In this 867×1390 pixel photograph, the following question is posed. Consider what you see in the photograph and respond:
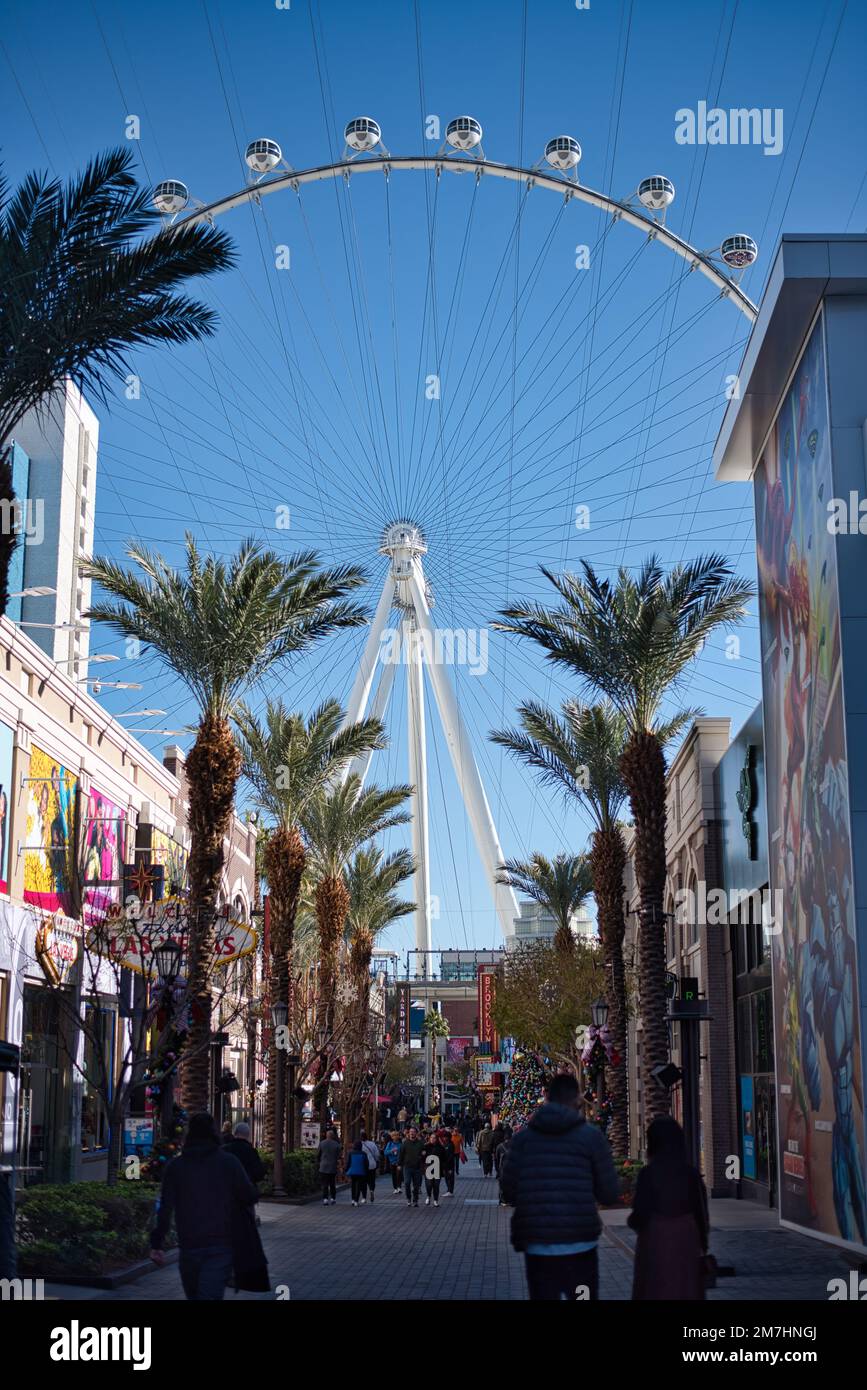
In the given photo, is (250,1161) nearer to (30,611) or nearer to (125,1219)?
(125,1219)

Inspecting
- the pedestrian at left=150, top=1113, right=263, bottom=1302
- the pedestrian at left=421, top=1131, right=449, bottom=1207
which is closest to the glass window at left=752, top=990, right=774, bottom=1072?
the pedestrian at left=421, top=1131, right=449, bottom=1207

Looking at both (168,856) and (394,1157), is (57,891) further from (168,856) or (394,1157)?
(394,1157)

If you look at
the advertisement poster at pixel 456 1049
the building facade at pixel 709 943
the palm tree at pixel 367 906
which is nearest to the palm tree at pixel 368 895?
the palm tree at pixel 367 906

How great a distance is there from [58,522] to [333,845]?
4999 cm

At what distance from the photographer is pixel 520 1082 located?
57.2 metres

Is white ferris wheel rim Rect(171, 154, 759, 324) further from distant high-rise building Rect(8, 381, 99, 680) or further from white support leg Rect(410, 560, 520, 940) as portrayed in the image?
distant high-rise building Rect(8, 381, 99, 680)

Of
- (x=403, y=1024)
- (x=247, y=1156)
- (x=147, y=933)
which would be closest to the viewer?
(x=247, y=1156)

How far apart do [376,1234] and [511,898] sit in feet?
156

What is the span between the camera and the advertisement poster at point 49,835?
32.8 meters

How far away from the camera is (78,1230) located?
1778 cm

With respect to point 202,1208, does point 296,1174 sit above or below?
below

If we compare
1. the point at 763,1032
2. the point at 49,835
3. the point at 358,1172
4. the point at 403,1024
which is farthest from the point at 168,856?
the point at 403,1024

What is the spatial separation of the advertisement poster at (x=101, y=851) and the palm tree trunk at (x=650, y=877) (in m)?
12.9
